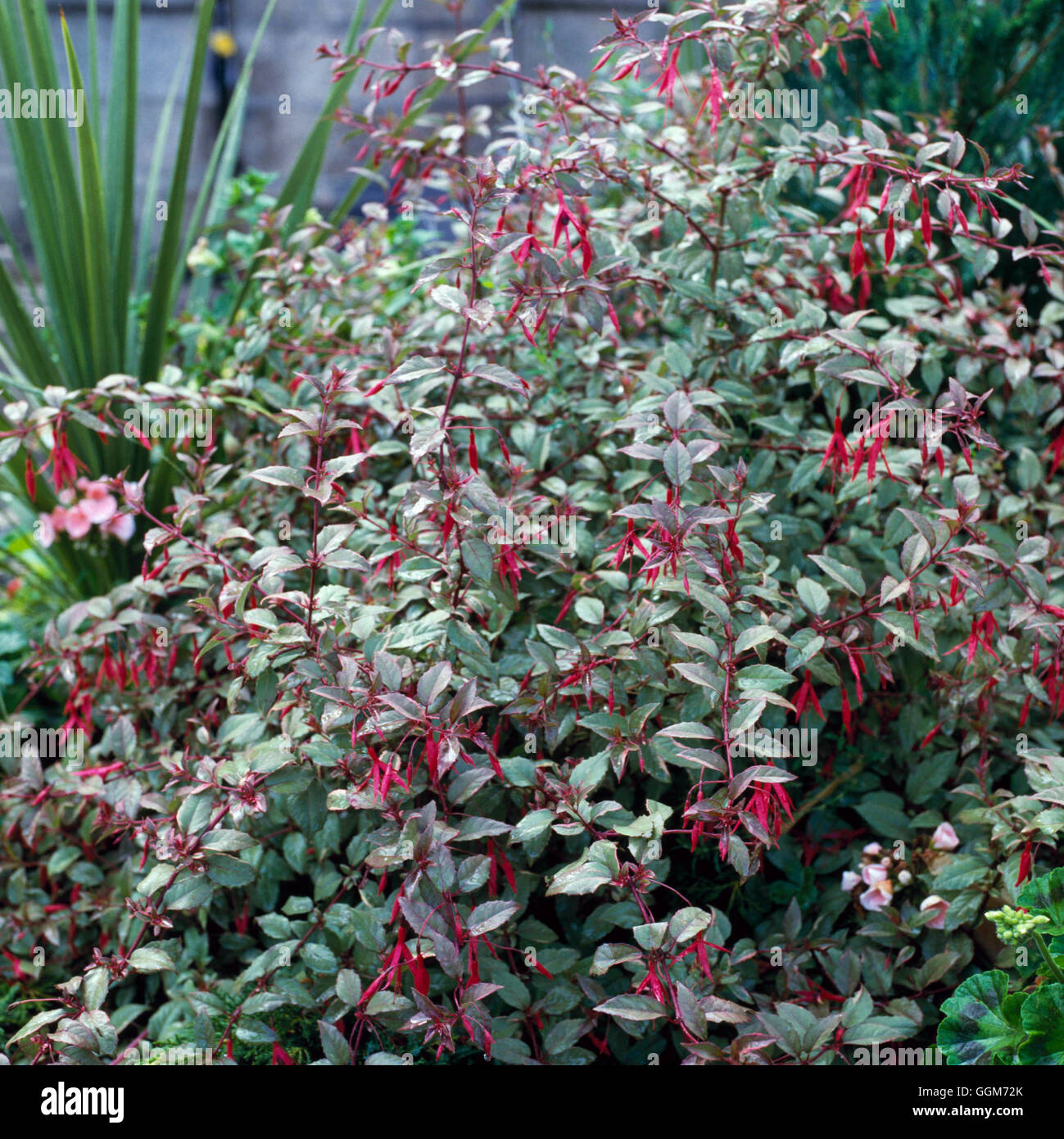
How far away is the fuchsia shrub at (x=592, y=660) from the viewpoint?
108 cm

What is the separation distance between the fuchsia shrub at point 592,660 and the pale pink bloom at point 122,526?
0.50 ft

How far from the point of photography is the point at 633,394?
1.47 meters

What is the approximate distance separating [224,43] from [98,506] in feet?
8.61

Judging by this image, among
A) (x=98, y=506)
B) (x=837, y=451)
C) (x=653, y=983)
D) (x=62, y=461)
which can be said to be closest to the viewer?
(x=653, y=983)

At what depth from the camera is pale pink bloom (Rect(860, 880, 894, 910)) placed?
128 cm

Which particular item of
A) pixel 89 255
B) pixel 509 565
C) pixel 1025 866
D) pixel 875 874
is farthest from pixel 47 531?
pixel 1025 866

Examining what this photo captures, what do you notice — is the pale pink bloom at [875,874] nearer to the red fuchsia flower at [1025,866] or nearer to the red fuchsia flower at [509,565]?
the red fuchsia flower at [1025,866]

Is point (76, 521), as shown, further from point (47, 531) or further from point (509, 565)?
point (509, 565)

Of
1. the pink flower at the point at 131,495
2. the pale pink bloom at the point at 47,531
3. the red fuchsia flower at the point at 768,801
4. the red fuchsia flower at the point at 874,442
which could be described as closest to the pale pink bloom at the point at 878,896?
the red fuchsia flower at the point at 768,801

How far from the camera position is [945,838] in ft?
4.17

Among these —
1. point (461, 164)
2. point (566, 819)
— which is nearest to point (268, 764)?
point (566, 819)

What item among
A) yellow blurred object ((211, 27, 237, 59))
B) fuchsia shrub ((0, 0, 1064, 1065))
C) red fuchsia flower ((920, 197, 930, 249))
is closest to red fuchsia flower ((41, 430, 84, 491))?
fuchsia shrub ((0, 0, 1064, 1065))

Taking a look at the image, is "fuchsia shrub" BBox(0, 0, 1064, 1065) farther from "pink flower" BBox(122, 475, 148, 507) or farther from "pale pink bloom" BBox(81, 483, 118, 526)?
"pale pink bloom" BBox(81, 483, 118, 526)
